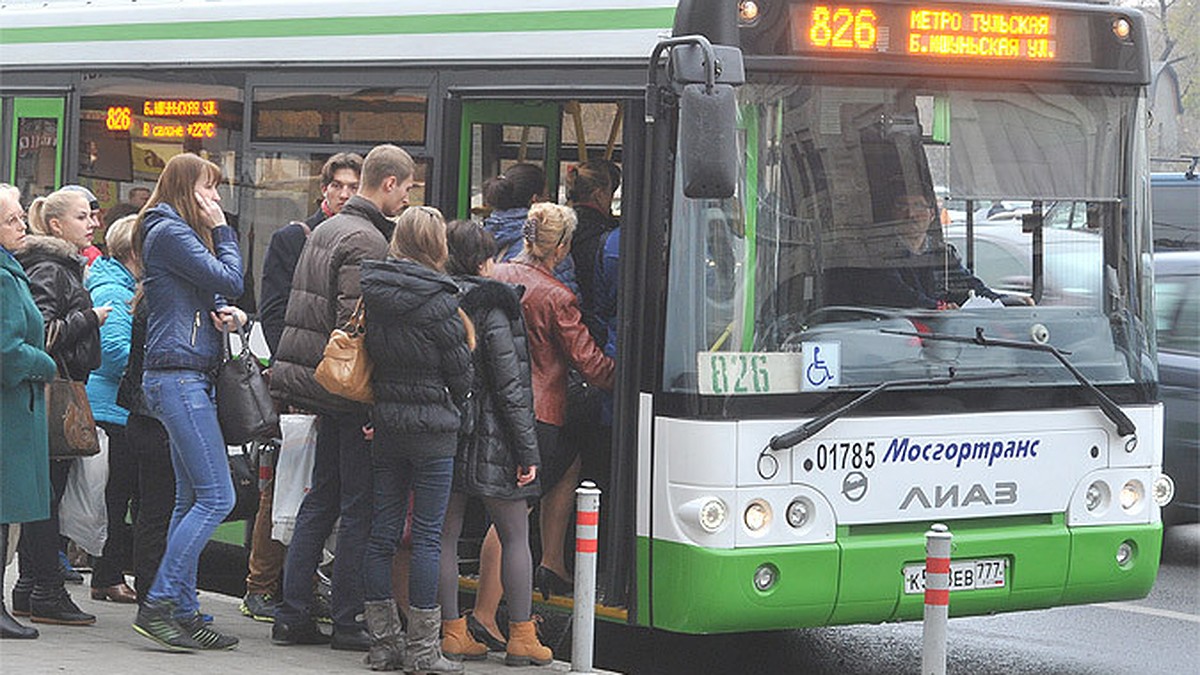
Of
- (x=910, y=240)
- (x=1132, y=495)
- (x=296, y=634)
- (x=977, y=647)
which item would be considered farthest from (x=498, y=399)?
(x=977, y=647)

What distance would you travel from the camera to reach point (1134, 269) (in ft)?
29.5

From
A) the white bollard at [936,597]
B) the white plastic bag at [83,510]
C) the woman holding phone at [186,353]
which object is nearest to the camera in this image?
the white bollard at [936,597]

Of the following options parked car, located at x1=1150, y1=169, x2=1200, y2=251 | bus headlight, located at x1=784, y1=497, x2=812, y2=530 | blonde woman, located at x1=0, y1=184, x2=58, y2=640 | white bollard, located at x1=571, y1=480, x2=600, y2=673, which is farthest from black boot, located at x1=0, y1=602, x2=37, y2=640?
parked car, located at x1=1150, y1=169, x2=1200, y2=251

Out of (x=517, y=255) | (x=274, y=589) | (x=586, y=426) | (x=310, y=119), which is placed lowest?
(x=274, y=589)

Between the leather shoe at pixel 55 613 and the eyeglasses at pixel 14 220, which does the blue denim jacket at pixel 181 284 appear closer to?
the eyeglasses at pixel 14 220

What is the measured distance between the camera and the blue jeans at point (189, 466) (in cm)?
843

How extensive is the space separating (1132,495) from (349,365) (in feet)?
10.7

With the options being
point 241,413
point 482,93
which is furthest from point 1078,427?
point 241,413

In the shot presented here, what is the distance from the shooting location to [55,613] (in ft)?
30.0

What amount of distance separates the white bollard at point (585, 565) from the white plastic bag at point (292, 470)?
154 centimetres

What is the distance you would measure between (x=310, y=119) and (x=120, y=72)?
5.51 feet

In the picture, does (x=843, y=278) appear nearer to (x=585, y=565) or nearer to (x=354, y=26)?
(x=585, y=565)

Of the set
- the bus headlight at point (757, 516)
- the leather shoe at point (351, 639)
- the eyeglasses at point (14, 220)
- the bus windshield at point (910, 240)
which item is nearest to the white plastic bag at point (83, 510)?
the eyeglasses at point (14, 220)

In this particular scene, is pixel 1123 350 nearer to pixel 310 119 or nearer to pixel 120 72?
pixel 310 119
